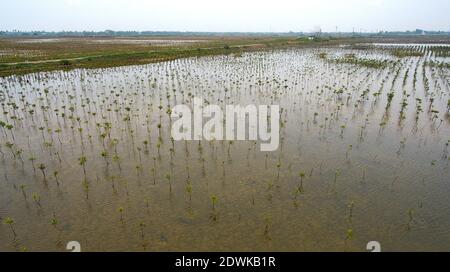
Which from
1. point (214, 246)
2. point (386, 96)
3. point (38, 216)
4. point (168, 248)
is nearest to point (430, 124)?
point (386, 96)

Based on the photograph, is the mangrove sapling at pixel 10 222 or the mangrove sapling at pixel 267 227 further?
the mangrove sapling at pixel 267 227

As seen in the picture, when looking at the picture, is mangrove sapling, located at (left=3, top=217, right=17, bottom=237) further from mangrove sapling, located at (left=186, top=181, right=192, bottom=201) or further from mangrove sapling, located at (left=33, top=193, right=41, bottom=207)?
mangrove sapling, located at (left=186, top=181, right=192, bottom=201)

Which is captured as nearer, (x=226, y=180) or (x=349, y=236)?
(x=349, y=236)

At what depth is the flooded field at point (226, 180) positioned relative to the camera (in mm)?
6602

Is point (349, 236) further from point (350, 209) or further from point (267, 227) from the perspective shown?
point (267, 227)

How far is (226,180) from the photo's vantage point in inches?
344

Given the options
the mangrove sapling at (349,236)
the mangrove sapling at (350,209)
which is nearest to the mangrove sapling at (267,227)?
the mangrove sapling at (349,236)

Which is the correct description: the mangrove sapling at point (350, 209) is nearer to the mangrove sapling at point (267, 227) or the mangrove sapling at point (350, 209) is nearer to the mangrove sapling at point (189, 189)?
the mangrove sapling at point (267, 227)

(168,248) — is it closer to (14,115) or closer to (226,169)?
(226,169)

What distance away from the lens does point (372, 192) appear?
26.3ft

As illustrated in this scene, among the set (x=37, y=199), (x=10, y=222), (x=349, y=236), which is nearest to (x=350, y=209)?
(x=349, y=236)

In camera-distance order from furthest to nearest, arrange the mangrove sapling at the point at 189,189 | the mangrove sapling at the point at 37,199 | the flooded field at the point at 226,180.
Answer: the mangrove sapling at the point at 189,189 < the mangrove sapling at the point at 37,199 < the flooded field at the point at 226,180

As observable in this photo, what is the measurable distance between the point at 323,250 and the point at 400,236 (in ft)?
6.00

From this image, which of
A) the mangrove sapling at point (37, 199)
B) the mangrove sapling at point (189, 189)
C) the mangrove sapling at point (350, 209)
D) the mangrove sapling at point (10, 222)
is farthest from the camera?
the mangrove sapling at point (189, 189)
